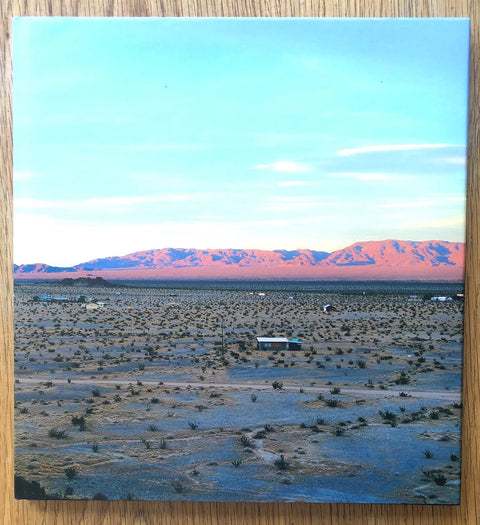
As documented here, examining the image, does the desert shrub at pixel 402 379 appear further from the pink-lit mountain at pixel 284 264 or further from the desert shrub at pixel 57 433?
the desert shrub at pixel 57 433

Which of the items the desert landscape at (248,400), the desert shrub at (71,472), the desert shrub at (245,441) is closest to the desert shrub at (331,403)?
the desert landscape at (248,400)

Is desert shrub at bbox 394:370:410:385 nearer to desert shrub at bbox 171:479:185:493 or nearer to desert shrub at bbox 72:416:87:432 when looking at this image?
desert shrub at bbox 171:479:185:493

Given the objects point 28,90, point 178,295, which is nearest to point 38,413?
point 178,295

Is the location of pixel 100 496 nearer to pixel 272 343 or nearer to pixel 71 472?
pixel 71 472

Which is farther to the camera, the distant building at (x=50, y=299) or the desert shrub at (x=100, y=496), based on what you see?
the distant building at (x=50, y=299)

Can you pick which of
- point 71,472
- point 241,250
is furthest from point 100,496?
point 241,250

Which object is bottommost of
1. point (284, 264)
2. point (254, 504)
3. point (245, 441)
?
point (254, 504)
